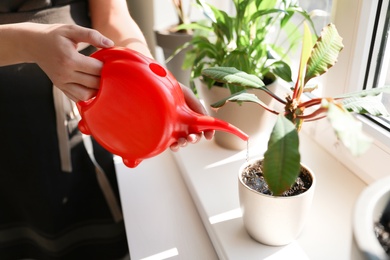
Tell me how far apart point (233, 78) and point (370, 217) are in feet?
0.75

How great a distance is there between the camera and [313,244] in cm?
54

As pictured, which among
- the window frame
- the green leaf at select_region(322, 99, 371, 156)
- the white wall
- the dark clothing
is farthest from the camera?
the white wall

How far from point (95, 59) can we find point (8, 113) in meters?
0.40

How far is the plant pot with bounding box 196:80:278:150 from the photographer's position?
2.27 feet

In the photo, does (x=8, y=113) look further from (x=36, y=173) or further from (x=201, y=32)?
(x=201, y=32)

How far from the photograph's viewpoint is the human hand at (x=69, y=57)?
51cm

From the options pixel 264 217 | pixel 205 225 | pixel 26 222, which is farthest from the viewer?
pixel 26 222

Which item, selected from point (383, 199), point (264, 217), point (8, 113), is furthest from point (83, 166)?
point (383, 199)

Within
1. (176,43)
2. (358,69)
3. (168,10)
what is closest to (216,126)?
(358,69)

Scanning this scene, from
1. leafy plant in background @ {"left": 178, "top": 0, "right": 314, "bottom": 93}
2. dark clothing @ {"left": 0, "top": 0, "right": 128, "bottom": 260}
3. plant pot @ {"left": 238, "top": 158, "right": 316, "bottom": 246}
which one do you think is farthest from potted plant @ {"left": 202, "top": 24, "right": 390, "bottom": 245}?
dark clothing @ {"left": 0, "top": 0, "right": 128, "bottom": 260}

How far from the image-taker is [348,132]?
32 centimetres

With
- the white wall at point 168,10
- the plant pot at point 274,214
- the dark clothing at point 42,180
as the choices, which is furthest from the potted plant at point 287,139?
the white wall at point 168,10

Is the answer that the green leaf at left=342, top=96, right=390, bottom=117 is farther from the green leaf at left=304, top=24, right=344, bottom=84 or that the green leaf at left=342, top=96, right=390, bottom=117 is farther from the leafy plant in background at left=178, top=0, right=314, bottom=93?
the leafy plant in background at left=178, top=0, right=314, bottom=93

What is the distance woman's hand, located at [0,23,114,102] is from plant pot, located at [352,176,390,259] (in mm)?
366
